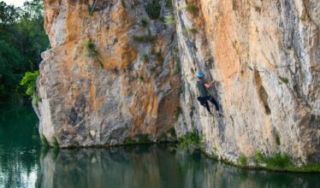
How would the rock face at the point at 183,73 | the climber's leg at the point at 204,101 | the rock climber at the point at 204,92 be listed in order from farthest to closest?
Result: 1. the climber's leg at the point at 204,101
2. the rock climber at the point at 204,92
3. the rock face at the point at 183,73

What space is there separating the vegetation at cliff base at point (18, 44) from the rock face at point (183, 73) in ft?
101

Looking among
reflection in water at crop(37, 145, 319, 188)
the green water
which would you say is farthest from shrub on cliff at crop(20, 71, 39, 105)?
reflection in water at crop(37, 145, 319, 188)

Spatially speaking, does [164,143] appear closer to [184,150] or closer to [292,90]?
[184,150]

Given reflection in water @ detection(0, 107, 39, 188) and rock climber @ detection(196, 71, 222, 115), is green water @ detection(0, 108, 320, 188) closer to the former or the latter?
reflection in water @ detection(0, 107, 39, 188)

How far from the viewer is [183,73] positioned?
90.6ft

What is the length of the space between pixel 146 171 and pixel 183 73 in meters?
6.33

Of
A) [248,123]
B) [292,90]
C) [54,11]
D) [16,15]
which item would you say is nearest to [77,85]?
[54,11]

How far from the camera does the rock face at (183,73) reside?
1780 centimetres

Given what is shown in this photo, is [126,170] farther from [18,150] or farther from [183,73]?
[18,150]

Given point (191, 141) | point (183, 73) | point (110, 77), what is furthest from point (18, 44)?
point (191, 141)

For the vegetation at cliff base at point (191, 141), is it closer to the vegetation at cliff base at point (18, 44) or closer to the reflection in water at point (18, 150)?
the reflection in water at point (18, 150)

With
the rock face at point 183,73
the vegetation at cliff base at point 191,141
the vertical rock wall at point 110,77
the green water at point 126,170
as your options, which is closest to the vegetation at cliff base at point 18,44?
the green water at point 126,170

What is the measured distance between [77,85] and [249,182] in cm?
1367

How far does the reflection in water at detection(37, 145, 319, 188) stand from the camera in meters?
19.2
